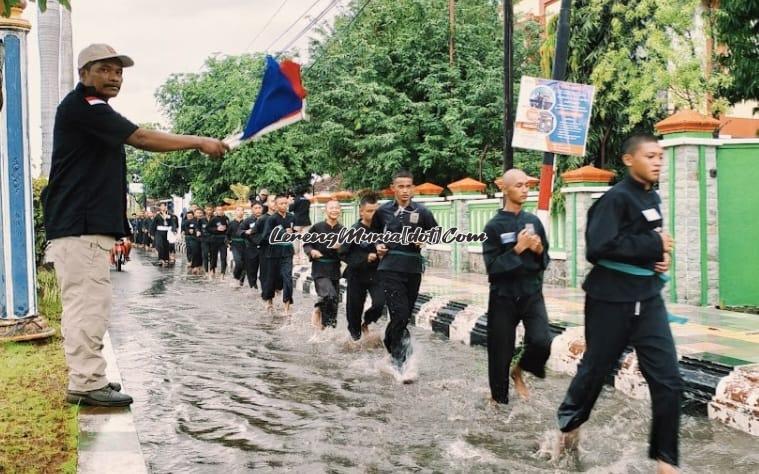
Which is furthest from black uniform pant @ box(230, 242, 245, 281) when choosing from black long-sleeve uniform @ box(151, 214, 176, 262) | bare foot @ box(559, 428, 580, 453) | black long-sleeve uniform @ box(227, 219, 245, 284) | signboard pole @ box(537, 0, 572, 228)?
bare foot @ box(559, 428, 580, 453)

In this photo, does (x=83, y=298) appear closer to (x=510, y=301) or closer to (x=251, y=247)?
(x=510, y=301)

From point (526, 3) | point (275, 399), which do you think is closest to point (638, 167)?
point (275, 399)

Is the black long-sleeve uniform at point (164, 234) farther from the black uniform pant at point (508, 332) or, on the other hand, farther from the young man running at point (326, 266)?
the black uniform pant at point (508, 332)

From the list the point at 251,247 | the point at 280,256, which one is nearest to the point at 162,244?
the point at 251,247

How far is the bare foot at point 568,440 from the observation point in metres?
4.84

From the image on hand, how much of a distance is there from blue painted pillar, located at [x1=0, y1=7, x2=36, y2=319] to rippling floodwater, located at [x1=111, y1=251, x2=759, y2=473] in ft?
4.13

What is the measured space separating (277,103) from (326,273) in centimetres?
533

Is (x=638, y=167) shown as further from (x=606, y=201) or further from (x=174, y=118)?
(x=174, y=118)

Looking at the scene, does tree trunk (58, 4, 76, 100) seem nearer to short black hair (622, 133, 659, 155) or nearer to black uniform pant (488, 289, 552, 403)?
black uniform pant (488, 289, 552, 403)

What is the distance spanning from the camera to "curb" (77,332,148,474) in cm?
428

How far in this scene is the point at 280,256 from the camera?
12734 mm

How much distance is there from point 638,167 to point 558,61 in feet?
21.5

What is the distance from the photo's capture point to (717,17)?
17047mm

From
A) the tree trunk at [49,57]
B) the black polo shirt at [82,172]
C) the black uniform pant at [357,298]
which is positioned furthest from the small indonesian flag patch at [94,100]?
the tree trunk at [49,57]
